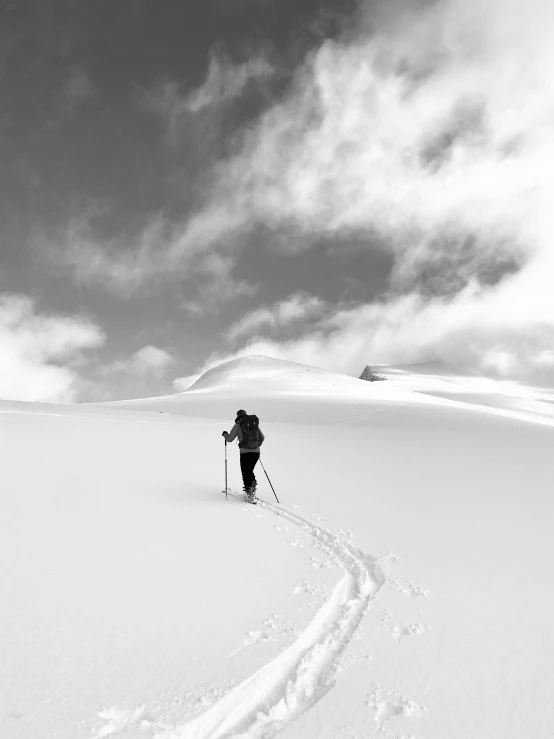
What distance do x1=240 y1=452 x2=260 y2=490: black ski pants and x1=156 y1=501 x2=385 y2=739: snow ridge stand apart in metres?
5.45

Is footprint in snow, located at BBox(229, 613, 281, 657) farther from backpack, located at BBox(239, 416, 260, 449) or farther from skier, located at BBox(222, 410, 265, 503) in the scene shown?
backpack, located at BBox(239, 416, 260, 449)

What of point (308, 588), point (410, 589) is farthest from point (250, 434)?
point (410, 589)

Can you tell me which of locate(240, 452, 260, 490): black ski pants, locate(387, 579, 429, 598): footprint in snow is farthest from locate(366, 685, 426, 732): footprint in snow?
locate(240, 452, 260, 490): black ski pants

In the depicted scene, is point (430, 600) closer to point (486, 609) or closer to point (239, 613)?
point (486, 609)

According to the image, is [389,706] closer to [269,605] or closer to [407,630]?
[407,630]

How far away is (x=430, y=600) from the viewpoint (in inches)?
206

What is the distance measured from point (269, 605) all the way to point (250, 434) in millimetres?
6921

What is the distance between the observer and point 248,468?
37.2 ft

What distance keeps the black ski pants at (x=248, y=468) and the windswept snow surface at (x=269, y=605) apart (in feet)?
1.61

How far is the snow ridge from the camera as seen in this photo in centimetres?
319

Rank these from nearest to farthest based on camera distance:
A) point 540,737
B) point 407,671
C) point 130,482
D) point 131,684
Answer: point 540,737, point 131,684, point 407,671, point 130,482

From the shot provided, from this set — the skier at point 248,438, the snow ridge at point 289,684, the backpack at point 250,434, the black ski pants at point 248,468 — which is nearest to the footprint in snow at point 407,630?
the snow ridge at point 289,684

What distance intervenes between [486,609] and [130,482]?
793 centimetres

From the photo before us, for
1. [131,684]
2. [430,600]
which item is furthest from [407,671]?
[131,684]
